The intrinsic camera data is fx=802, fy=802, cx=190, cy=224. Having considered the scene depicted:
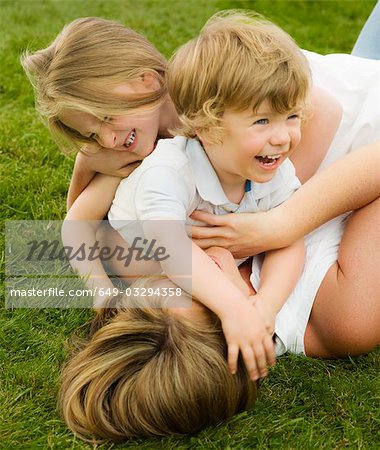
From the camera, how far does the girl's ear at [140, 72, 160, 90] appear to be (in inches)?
108

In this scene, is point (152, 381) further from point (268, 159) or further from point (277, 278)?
point (268, 159)

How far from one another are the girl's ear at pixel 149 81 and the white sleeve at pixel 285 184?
519 mm

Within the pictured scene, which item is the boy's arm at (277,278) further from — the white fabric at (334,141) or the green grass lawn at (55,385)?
the green grass lawn at (55,385)

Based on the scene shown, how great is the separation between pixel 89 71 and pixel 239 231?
730 millimetres

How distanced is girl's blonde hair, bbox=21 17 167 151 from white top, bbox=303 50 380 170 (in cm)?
66

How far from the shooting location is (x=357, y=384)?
8.27 ft

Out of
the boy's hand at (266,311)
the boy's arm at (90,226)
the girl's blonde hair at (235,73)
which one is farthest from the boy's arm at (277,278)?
the boy's arm at (90,226)

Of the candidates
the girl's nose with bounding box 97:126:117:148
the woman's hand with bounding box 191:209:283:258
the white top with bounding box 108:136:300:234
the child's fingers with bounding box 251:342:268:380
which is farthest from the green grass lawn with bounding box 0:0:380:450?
the girl's nose with bounding box 97:126:117:148

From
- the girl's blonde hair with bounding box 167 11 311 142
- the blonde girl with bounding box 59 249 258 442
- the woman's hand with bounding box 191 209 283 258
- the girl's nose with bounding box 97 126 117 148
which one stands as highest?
the girl's blonde hair with bounding box 167 11 311 142

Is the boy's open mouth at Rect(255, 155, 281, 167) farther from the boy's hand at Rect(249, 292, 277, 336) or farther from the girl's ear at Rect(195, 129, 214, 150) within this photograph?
the boy's hand at Rect(249, 292, 277, 336)

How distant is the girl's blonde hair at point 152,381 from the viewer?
2160 millimetres

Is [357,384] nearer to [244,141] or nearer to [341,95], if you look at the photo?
[244,141]

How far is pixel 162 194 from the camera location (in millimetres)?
2418

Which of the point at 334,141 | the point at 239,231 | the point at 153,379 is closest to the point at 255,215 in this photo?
the point at 239,231
